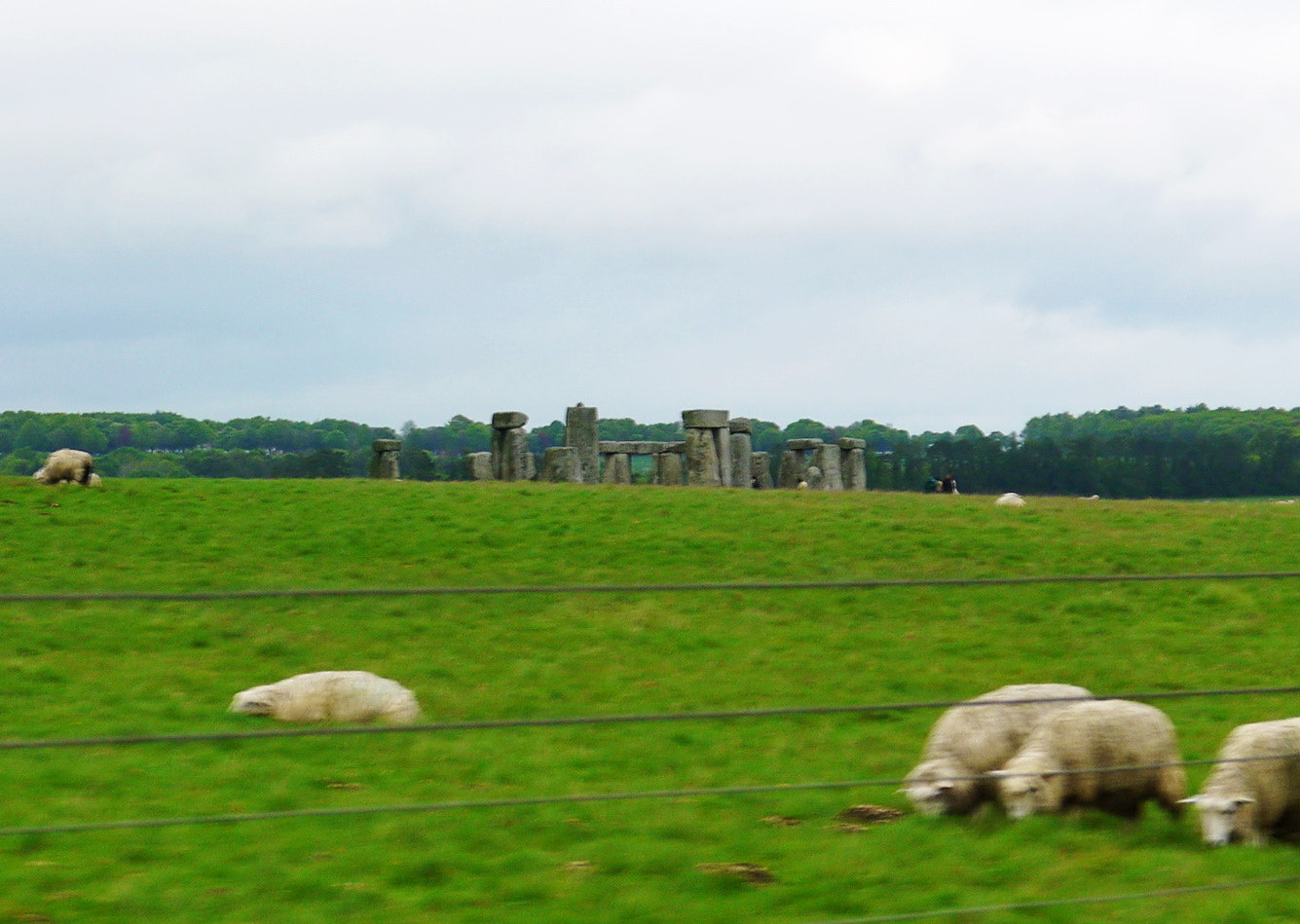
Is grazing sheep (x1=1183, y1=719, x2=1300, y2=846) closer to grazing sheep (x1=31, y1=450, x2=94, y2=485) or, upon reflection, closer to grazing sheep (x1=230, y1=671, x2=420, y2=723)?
grazing sheep (x1=230, y1=671, x2=420, y2=723)

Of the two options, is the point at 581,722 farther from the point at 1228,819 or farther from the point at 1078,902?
the point at 1228,819

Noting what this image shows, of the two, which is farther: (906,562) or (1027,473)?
(1027,473)

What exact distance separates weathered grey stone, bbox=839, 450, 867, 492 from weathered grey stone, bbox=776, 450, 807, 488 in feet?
4.32

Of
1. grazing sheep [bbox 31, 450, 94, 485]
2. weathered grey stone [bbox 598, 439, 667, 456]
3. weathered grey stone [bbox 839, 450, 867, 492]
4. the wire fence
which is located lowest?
the wire fence

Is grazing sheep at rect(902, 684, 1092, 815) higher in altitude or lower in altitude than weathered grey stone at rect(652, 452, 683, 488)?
lower

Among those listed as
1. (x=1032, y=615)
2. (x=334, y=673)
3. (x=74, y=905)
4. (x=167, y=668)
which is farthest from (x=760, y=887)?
(x=1032, y=615)

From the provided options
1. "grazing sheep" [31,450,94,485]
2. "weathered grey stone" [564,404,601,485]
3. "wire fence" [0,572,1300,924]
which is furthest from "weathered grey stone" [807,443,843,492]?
"wire fence" [0,572,1300,924]

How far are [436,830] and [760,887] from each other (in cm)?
193

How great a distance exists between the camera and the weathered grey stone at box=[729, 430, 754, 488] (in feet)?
132

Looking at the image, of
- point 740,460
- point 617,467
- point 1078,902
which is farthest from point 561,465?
point 1078,902

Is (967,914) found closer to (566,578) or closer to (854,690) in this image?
(854,690)

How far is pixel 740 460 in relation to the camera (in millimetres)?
40312

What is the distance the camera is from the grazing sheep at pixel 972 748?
7691 millimetres

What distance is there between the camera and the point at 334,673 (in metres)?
11.9
